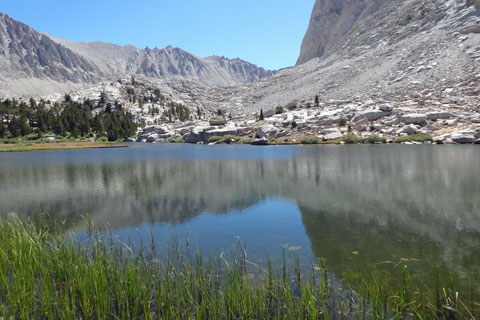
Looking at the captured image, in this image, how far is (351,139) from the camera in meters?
72.6

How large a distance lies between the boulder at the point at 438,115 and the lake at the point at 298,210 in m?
49.1

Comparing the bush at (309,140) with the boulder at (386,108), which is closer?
the bush at (309,140)

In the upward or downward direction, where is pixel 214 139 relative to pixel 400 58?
downward

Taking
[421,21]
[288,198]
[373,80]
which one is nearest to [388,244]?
[288,198]

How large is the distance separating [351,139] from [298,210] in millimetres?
60796

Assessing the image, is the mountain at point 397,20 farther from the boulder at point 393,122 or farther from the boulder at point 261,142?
the boulder at point 261,142

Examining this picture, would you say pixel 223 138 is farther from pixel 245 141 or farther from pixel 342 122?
pixel 342 122

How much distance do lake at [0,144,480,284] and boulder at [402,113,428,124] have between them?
47269mm

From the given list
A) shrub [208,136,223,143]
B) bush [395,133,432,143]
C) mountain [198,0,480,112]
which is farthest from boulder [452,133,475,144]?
shrub [208,136,223,143]

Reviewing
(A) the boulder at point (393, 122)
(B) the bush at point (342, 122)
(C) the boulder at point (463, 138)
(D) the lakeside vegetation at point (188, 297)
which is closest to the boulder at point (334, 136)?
(B) the bush at point (342, 122)

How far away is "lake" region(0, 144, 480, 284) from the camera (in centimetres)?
1102

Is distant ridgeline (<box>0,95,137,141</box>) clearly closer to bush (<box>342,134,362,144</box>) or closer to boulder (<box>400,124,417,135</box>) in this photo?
bush (<box>342,134,362,144</box>)

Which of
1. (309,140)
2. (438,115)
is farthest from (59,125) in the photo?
(438,115)

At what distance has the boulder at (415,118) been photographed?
72000mm
